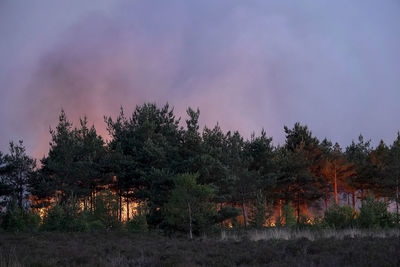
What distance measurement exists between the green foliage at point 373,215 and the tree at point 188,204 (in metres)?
10.2

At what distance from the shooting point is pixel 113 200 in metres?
26.5

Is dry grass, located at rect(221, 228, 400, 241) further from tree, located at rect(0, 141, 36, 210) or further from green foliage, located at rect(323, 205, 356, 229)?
tree, located at rect(0, 141, 36, 210)

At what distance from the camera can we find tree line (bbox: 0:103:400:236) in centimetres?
2958

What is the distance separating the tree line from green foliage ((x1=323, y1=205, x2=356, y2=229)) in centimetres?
18

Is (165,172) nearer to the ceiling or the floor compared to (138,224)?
nearer to the ceiling

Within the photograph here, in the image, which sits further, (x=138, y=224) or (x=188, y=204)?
(x=138, y=224)

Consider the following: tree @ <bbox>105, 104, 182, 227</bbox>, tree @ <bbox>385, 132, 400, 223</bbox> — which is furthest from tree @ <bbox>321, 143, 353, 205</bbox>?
tree @ <bbox>105, 104, 182, 227</bbox>

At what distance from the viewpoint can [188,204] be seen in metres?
22.3

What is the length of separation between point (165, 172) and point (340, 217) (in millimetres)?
15578

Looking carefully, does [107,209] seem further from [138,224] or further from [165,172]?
[165,172]

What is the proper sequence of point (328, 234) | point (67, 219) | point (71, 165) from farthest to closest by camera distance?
point (71, 165)
point (67, 219)
point (328, 234)

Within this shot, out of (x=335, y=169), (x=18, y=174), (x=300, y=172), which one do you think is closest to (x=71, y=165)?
(x=18, y=174)

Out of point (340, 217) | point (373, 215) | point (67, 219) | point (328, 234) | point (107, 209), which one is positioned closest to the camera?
point (328, 234)

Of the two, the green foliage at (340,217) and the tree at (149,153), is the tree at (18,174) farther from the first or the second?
the green foliage at (340,217)
